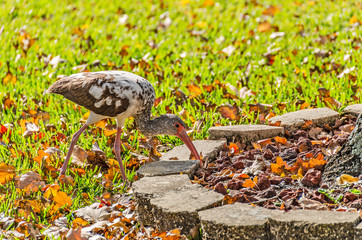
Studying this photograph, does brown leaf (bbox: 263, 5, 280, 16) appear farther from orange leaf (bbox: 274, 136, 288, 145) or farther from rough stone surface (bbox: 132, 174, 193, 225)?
rough stone surface (bbox: 132, 174, 193, 225)

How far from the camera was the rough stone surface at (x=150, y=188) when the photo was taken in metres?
3.14

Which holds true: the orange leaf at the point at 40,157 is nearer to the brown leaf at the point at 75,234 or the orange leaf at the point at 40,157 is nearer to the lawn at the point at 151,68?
the lawn at the point at 151,68

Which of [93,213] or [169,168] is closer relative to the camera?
[93,213]

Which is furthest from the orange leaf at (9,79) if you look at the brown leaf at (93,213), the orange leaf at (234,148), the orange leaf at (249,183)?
the orange leaf at (249,183)

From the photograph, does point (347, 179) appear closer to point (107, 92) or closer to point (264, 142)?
point (264, 142)

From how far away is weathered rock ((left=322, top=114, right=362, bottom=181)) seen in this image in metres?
3.15

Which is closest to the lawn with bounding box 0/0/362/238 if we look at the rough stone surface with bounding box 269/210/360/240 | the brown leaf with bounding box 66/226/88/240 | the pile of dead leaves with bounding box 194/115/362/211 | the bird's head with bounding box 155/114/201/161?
the brown leaf with bounding box 66/226/88/240

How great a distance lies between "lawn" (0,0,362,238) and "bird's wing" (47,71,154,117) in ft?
1.52

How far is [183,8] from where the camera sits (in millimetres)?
9344

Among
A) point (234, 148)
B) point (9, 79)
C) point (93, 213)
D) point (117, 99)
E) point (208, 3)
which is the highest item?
point (117, 99)

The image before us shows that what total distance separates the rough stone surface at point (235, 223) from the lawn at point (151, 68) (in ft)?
3.15

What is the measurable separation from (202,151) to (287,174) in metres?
0.74

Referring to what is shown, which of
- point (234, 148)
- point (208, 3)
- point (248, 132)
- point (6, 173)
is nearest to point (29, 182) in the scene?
point (6, 173)

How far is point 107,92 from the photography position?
387 centimetres
